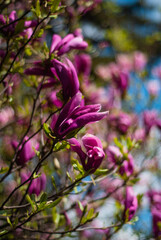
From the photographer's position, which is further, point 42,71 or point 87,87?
point 87,87

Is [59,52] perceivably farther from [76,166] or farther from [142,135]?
[142,135]

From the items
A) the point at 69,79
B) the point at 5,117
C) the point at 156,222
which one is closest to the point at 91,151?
the point at 69,79

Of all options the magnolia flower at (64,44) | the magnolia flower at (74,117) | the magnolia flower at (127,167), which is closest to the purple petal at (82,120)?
the magnolia flower at (74,117)

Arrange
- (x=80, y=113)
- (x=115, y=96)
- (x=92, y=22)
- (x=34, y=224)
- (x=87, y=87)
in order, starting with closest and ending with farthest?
1. (x=80, y=113)
2. (x=34, y=224)
3. (x=87, y=87)
4. (x=115, y=96)
5. (x=92, y=22)

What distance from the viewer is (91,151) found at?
0.58 m

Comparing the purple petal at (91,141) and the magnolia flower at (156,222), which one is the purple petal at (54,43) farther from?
the magnolia flower at (156,222)

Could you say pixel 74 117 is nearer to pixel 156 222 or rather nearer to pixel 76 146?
pixel 76 146

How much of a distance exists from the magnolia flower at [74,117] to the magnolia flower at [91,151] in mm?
36

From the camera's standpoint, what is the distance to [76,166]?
0.61 m

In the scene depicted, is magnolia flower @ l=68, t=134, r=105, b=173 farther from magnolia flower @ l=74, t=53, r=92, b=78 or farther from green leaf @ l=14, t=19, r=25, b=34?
magnolia flower @ l=74, t=53, r=92, b=78

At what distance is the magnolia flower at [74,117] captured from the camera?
1.78ft

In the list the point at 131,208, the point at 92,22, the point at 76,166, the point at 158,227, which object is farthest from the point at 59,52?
the point at 92,22

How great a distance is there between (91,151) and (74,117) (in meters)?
0.08

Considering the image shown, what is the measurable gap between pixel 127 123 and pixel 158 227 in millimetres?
496
